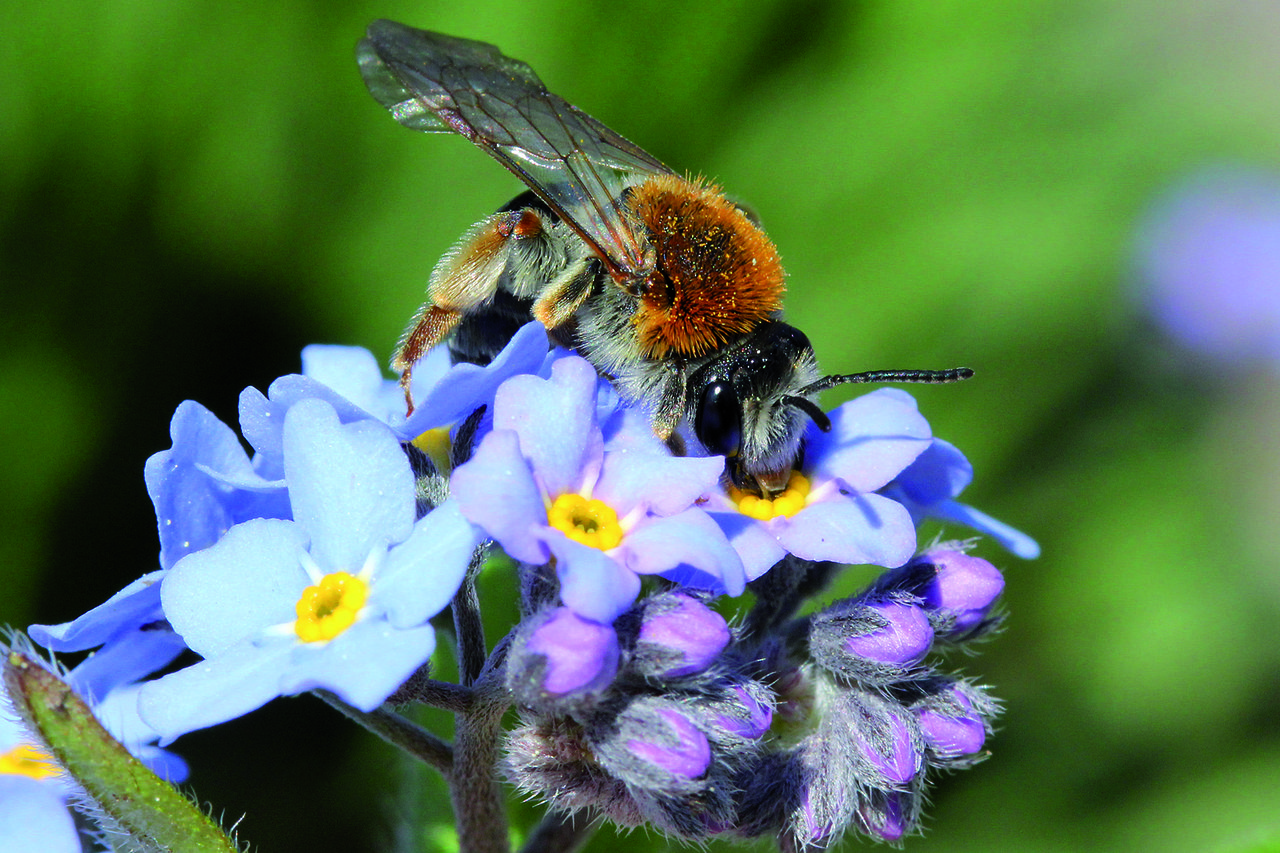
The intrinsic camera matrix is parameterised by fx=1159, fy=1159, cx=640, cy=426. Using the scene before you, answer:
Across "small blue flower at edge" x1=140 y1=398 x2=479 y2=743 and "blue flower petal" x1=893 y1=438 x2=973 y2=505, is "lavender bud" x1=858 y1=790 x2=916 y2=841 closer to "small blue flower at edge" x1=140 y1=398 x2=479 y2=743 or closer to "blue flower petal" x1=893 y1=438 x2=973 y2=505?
"blue flower petal" x1=893 y1=438 x2=973 y2=505

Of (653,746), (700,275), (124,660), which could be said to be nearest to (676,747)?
(653,746)

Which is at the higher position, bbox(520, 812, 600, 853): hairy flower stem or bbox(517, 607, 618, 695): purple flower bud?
bbox(517, 607, 618, 695): purple flower bud

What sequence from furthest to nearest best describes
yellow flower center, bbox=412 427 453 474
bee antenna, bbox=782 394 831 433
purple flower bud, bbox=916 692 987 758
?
yellow flower center, bbox=412 427 453 474, purple flower bud, bbox=916 692 987 758, bee antenna, bbox=782 394 831 433

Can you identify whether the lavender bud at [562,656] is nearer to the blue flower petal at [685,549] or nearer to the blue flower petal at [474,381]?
the blue flower petal at [685,549]

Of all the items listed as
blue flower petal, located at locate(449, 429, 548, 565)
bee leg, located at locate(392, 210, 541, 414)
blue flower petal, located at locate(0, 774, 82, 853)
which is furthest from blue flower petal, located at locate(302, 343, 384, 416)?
blue flower petal, located at locate(0, 774, 82, 853)

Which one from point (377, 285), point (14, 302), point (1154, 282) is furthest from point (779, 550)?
point (1154, 282)

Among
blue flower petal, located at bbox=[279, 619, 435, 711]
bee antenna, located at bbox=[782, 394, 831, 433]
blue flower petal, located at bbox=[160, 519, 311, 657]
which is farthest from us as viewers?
bee antenna, located at bbox=[782, 394, 831, 433]

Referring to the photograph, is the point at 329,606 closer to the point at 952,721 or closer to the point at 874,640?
the point at 874,640
